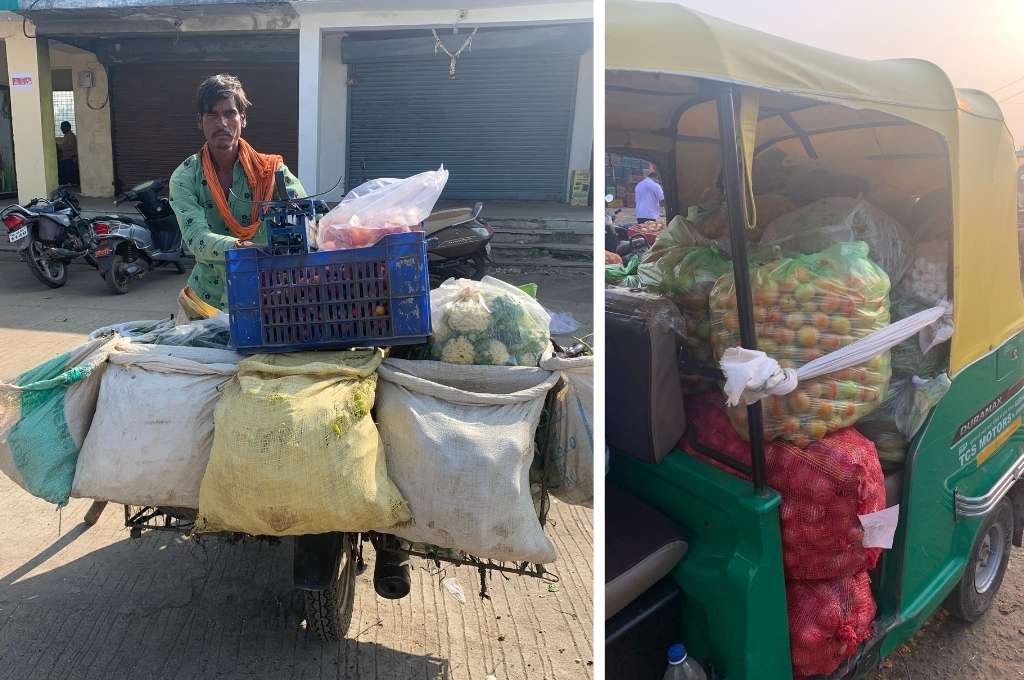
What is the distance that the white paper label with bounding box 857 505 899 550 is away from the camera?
1.88 meters

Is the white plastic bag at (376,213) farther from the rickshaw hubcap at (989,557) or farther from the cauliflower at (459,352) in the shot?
the rickshaw hubcap at (989,557)

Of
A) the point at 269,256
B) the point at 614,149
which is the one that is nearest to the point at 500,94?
the point at 614,149

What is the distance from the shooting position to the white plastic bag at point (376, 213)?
211cm

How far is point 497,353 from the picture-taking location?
2.08 m

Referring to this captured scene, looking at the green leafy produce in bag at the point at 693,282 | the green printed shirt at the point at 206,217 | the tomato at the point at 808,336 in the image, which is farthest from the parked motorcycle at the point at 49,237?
the tomato at the point at 808,336

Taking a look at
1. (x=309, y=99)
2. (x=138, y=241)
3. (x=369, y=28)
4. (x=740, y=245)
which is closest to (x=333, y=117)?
(x=309, y=99)

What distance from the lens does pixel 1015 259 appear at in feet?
8.73

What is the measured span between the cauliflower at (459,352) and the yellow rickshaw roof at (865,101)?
2.63 ft

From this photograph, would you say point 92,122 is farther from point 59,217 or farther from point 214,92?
point 214,92

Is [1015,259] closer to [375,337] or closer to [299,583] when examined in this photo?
[375,337]

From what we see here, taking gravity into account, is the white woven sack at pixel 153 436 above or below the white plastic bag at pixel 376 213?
below

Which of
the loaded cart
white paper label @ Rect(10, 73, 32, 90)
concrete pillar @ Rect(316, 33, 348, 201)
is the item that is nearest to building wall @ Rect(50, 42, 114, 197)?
white paper label @ Rect(10, 73, 32, 90)

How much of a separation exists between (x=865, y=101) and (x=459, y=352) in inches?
45.9

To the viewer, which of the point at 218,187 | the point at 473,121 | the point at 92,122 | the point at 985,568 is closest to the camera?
the point at 218,187
